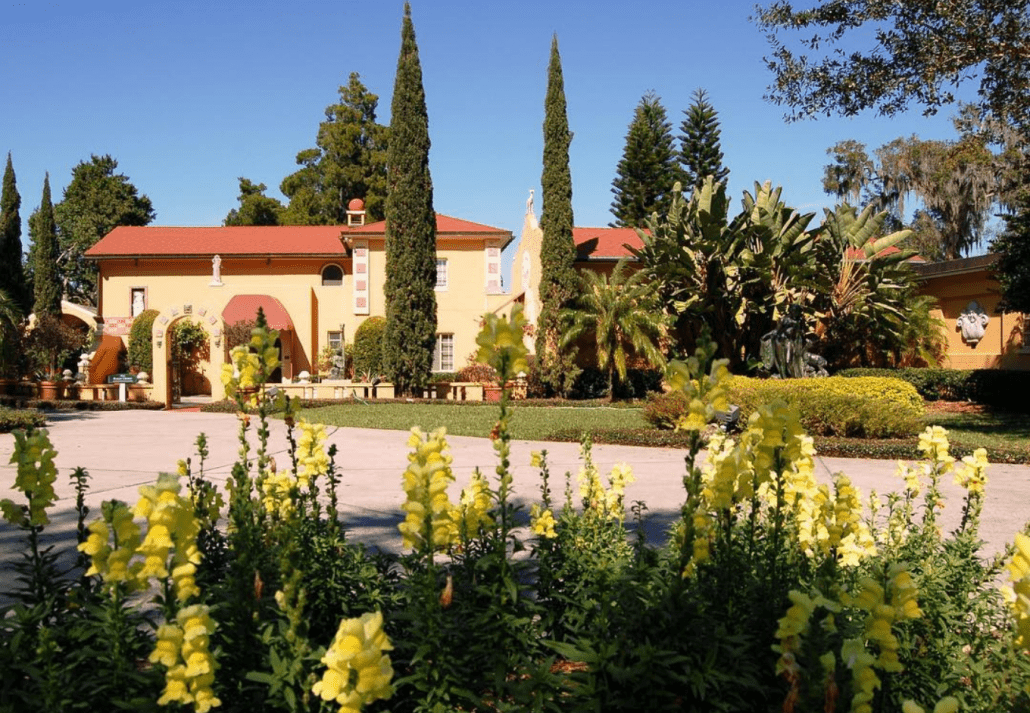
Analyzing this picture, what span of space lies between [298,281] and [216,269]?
3.07m

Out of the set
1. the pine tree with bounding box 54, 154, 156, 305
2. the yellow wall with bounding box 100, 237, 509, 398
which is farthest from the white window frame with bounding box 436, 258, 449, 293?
the pine tree with bounding box 54, 154, 156, 305

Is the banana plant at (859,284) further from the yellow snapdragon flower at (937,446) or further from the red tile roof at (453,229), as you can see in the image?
the yellow snapdragon flower at (937,446)

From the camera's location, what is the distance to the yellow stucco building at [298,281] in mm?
28078

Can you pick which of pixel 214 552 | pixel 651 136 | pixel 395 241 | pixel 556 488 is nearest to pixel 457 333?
pixel 395 241

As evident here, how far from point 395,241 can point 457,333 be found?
5.56 meters

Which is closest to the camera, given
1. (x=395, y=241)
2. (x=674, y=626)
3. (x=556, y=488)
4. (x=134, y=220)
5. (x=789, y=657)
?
(x=789, y=657)

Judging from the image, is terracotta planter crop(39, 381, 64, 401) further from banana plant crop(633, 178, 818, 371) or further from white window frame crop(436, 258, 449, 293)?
banana plant crop(633, 178, 818, 371)

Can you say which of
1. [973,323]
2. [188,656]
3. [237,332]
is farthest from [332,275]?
[188,656]

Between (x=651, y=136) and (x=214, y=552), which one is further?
(x=651, y=136)

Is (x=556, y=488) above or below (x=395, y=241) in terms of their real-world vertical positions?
below

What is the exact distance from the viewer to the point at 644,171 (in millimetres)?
38906

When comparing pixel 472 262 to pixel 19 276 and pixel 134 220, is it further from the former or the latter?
pixel 134 220

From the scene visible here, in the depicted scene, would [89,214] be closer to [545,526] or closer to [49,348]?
[49,348]

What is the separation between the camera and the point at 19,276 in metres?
31.0
